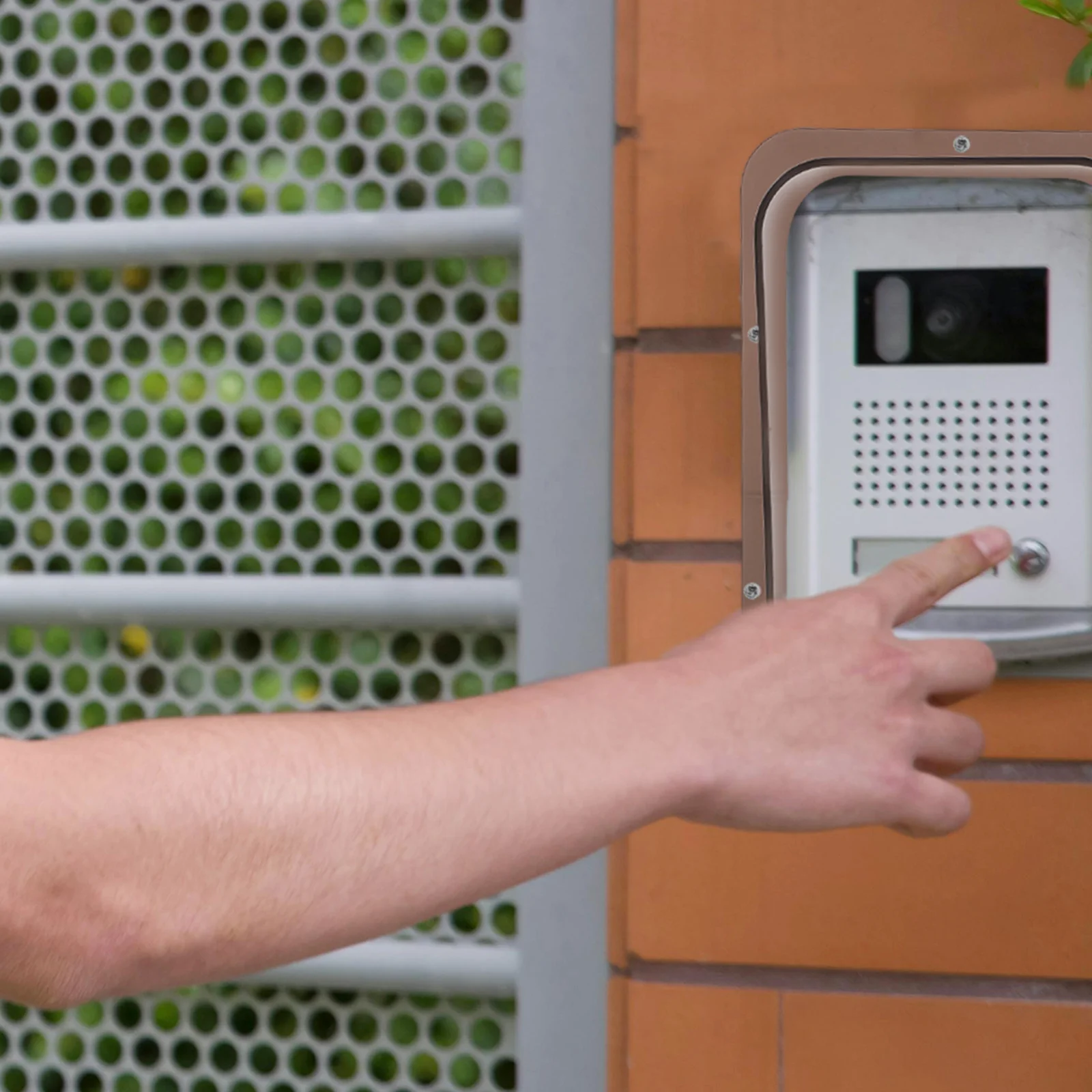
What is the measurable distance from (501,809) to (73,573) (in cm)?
85

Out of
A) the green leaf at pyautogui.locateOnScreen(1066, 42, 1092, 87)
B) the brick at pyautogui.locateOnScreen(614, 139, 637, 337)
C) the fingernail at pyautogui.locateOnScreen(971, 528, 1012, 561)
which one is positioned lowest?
the fingernail at pyautogui.locateOnScreen(971, 528, 1012, 561)

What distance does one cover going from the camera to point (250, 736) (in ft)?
2.15

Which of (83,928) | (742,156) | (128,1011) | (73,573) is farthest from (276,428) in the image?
(83,928)

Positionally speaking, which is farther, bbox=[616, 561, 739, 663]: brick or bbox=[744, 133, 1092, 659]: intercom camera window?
bbox=[616, 561, 739, 663]: brick

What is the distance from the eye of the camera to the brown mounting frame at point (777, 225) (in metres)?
1.00

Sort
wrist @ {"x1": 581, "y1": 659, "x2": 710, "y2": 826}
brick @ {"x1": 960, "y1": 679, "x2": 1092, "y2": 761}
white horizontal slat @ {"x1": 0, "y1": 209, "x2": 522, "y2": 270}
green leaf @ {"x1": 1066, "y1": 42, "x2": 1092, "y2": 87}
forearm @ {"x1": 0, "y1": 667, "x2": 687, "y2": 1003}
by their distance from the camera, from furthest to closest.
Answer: white horizontal slat @ {"x1": 0, "y1": 209, "x2": 522, "y2": 270}
brick @ {"x1": 960, "y1": 679, "x2": 1092, "y2": 761}
green leaf @ {"x1": 1066, "y1": 42, "x2": 1092, "y2": 87}
wrist @ {"x1": 581, "y1": 659, "x2": 710, "y2": 826}
forearm @ {"x1": 0, "y1": 667, "x2": 687, "y2": 1003}

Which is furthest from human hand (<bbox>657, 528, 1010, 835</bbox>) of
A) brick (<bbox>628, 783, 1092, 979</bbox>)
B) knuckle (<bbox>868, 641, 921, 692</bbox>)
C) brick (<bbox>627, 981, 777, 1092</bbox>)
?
brick (<bbox>627, 981, 777, 1092</bbox>)

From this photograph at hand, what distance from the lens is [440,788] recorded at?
672 mm

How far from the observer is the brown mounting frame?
3.28 feet

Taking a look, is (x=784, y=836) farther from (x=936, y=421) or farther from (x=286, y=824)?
(x=286, y=824)

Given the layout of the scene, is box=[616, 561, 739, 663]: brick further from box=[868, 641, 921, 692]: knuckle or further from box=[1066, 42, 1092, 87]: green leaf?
box=[1066, 42, 1092, 87]: green leaf

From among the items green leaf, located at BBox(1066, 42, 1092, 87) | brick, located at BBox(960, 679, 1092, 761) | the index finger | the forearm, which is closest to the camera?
the forearm

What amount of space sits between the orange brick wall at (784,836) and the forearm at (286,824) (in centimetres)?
43

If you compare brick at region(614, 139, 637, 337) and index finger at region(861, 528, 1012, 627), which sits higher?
brick at region(614, 139, 637, 337)
